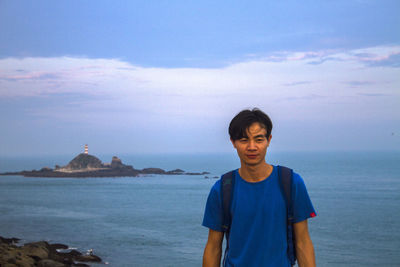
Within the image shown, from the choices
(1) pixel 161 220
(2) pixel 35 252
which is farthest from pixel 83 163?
(2) pixel 35 252

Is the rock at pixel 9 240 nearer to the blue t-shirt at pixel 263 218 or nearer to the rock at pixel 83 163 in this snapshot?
the blue t-shirt at pixel 263 218

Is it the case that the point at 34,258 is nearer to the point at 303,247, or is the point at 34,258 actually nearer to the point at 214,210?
the point at 214,210

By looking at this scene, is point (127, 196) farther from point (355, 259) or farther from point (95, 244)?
point (355, 259)

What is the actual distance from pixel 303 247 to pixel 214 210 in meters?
0.51

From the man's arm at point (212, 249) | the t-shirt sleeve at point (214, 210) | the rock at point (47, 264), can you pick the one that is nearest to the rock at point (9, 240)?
the rock at point (47, 264)

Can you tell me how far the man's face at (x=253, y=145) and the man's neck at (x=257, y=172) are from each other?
0.07ft

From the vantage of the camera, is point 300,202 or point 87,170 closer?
point 300,202

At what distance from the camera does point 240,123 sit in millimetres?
2381

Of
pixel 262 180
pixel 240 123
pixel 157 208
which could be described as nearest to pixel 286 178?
pixel 262 180

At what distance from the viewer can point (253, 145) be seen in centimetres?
236

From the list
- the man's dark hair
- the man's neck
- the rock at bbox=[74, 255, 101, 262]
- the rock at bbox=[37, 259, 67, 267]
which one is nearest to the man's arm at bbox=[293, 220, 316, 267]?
the man's neck

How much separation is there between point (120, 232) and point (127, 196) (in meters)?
33.1

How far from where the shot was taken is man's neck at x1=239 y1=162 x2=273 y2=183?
7.78ft

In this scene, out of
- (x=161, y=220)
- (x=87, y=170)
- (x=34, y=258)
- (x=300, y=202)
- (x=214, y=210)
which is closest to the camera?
(x=300, y=202)
